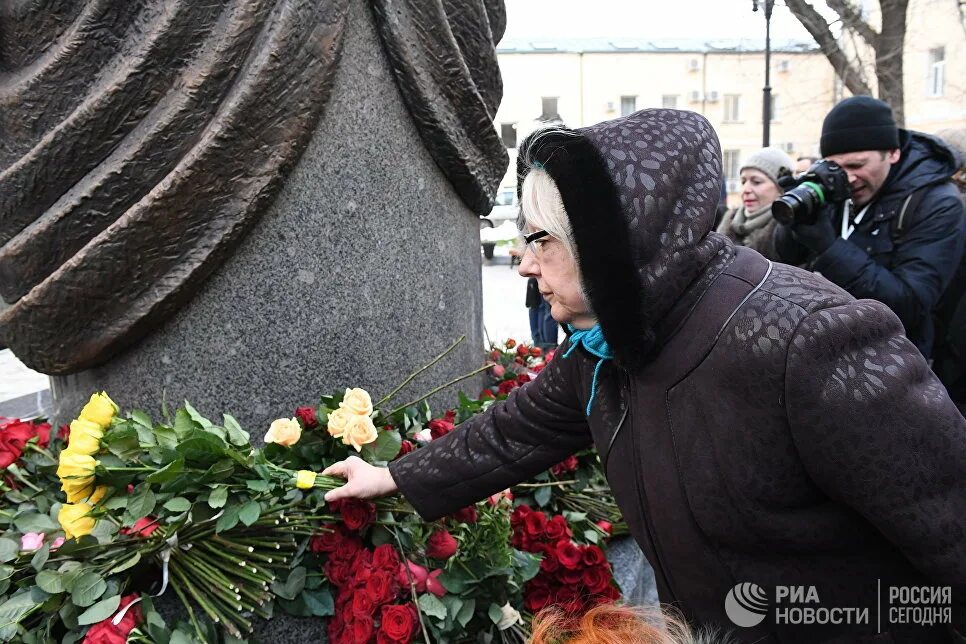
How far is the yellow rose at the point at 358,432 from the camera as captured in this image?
192cm

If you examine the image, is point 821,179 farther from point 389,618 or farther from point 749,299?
point 389,618

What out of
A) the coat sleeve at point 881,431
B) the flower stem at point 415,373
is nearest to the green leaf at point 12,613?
the flower stem at point 415,373

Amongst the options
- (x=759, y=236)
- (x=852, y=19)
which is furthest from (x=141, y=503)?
(x=852, y=19)

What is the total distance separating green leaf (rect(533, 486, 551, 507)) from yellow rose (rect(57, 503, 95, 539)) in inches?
44.7

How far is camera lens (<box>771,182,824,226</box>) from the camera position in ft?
9.43

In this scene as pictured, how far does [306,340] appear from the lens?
82.6 inches

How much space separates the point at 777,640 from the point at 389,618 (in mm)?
754

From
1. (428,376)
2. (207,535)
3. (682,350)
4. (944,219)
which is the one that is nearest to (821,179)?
(944,219)

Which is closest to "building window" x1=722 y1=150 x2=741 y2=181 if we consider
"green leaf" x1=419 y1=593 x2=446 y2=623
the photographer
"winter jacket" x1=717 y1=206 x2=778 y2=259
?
"winter jacket" x1=717 y1=206 x2=778 y2=259

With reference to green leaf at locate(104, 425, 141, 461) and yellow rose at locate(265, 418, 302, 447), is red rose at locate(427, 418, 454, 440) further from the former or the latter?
green leaf at locate(104, 425, 141, 461)

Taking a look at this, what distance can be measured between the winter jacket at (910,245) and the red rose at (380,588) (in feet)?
6.27

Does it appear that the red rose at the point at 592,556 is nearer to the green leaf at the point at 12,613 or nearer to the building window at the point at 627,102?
the green leaf at the point at 12,613

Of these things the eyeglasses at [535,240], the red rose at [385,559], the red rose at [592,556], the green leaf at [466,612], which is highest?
the eyeglasses at [535,240]

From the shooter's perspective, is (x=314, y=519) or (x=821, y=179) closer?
(x=314, y=519)
